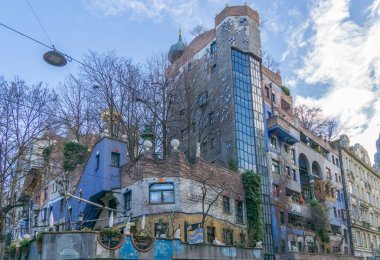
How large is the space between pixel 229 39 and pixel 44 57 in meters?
24.6

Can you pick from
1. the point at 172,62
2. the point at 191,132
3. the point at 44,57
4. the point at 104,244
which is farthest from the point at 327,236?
the point at 44,57

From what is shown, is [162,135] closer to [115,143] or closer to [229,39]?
[115,143]

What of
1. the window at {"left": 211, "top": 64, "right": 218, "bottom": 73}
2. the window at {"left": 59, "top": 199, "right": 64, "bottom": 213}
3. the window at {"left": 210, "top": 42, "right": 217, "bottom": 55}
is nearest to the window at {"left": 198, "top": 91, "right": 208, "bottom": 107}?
the window at {"left": 211, "top": 64, "right": 218, "bottom": 73}

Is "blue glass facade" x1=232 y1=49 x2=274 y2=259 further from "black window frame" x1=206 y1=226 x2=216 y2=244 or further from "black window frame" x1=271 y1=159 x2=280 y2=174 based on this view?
"black window frame" x1=206 y1=226 x2=216 y2=244

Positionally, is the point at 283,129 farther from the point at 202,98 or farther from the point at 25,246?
the point at 25,246

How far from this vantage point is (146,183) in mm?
26766

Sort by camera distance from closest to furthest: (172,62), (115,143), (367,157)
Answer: (115,143) → (172,62) → (367,157)

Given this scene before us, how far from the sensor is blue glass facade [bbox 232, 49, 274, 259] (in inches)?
1313

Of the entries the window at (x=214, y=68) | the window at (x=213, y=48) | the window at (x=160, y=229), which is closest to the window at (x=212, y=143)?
the window at (x=214, y=68)

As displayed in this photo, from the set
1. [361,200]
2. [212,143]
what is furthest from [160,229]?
[361,200]

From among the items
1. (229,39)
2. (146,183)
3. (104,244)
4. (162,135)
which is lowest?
(104,244)

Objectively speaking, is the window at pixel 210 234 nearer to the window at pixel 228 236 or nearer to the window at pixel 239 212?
the window at pixel 228 236

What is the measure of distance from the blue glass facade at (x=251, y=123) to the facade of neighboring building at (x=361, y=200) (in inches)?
734

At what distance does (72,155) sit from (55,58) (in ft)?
65.3
